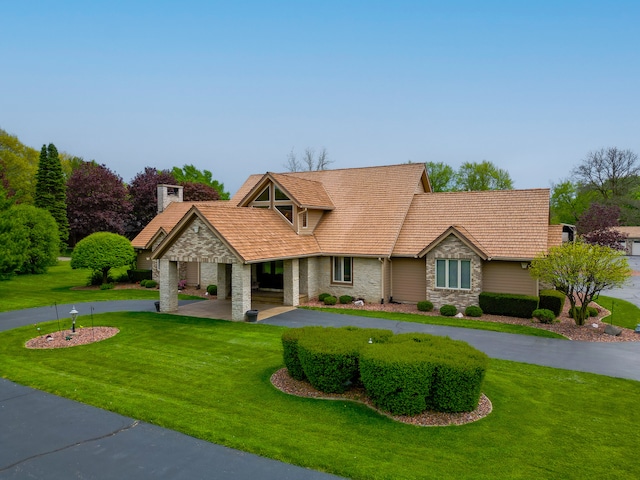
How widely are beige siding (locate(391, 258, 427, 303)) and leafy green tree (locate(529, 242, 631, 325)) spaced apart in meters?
5.96

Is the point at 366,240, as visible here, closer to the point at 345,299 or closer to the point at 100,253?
the point at 345,299

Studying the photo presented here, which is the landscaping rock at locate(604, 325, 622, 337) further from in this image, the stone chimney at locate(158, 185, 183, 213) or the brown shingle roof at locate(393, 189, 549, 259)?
the stone chimney at locate(158, 185, 183, 213)

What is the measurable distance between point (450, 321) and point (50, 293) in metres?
25.1

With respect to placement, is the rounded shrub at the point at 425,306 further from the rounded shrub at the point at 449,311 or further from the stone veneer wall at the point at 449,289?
the rounded shrub at the point at 449,311

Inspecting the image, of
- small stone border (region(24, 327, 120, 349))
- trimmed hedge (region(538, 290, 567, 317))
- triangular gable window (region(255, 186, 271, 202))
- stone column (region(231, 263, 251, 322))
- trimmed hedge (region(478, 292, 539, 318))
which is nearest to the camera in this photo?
small stone border (region(24, 327, 120, 349))

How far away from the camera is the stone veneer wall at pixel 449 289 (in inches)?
838

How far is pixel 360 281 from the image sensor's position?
24062 mm

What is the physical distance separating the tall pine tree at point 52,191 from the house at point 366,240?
31.7 m

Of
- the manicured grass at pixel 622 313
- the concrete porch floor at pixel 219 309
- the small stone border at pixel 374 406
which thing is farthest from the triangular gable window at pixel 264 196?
the manicured grass at pixel 622 313

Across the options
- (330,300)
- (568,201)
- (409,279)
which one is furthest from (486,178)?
(330,300)

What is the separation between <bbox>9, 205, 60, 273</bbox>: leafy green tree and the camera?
123 feet

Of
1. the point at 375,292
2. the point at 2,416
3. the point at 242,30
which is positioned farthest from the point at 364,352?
the point at 242,30

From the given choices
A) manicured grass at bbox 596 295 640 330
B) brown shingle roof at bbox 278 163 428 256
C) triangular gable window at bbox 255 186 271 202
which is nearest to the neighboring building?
manicured grass at bbox 596 295 640 330

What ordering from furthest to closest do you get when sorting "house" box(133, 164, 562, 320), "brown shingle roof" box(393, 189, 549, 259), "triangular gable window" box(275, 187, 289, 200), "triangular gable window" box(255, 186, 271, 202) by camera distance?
"triangular gable window" box(255, 186, 271, 202) < "triangular gable window" box(275, 187, 289, 200) < "brown shingle roof" box(393, 189, 549, 259) < "house" box(133, 164, 562, 320)
